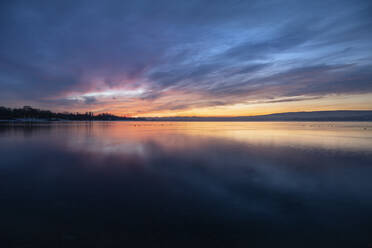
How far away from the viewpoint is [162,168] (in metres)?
8.99

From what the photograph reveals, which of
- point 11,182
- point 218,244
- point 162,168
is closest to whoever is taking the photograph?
point 218,244

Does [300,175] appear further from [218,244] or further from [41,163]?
[41,163]

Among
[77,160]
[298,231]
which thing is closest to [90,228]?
[298,231]

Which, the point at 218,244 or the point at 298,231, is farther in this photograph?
the point at 298,231

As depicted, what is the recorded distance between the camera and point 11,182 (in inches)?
262

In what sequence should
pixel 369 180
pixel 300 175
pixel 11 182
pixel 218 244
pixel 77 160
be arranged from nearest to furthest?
pixel 218 244
pixel 11 182
pixel 369 180
pixel 300 175
pixel 77 160

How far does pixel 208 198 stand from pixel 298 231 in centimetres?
247

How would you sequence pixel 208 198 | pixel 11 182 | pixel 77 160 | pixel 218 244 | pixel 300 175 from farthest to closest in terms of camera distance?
1. pixel 77 160
2. pixel 300 175
3. pixel 11 182
4. pixel 208 198
5. pixel 218 244

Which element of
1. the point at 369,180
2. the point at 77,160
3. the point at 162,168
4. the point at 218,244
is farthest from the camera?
the point at 77,160

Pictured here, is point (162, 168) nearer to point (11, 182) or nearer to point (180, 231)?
point (180, 231)

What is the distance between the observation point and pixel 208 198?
5.57m

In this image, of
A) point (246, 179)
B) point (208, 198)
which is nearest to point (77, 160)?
point (208, 198)

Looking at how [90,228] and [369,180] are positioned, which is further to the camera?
[369,180]

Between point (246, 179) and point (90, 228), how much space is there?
Result: 5.89 metres
